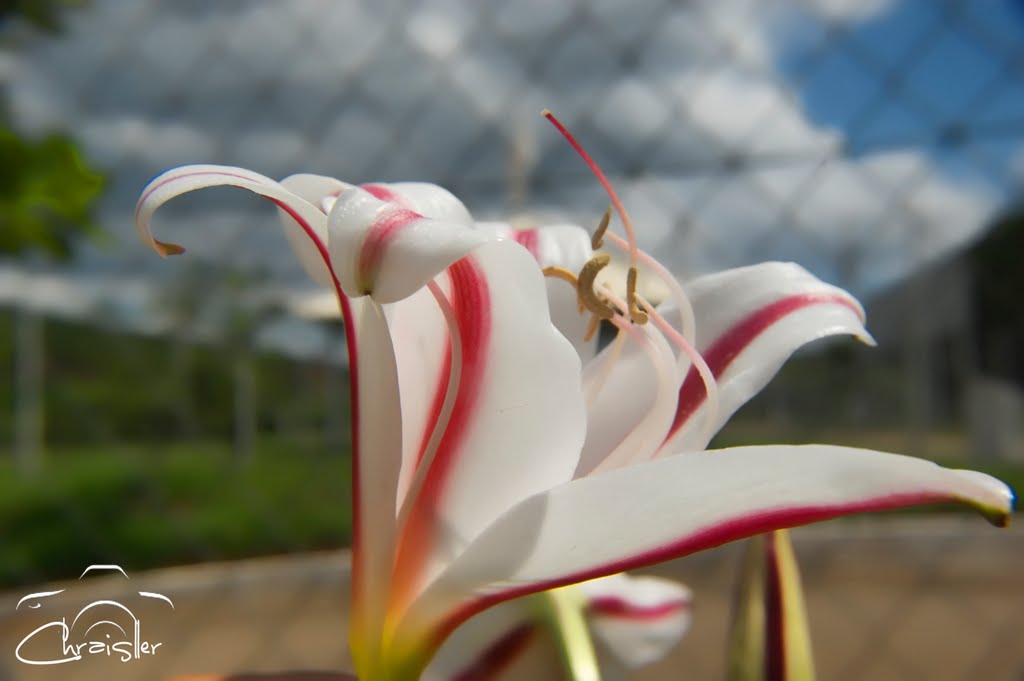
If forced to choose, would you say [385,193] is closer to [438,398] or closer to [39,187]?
[438,398]

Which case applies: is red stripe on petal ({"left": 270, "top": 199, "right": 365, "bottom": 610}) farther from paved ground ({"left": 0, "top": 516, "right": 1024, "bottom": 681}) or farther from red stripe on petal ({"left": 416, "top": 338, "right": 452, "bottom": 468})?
paved ground ({"left": 0, "top": 516, "right": 1024, "bottom": 681})

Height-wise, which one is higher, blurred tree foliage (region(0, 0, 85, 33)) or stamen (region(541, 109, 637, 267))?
blurred tree foliage (region(0, 0, 85, 33))

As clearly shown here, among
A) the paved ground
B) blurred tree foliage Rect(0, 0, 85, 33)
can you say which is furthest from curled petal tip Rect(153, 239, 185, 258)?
blurred tree foliage Rect(0, 0, 85, 33)

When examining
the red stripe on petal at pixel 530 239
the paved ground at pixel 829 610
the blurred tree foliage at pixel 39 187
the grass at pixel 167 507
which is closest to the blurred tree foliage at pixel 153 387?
the grass at pixel 167 507

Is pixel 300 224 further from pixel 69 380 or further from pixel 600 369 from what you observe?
pixel 69 380

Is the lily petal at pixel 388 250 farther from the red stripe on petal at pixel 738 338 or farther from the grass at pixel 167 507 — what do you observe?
the grass at pixel 167 507

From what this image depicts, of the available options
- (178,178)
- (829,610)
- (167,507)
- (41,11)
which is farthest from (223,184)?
(167,507)
